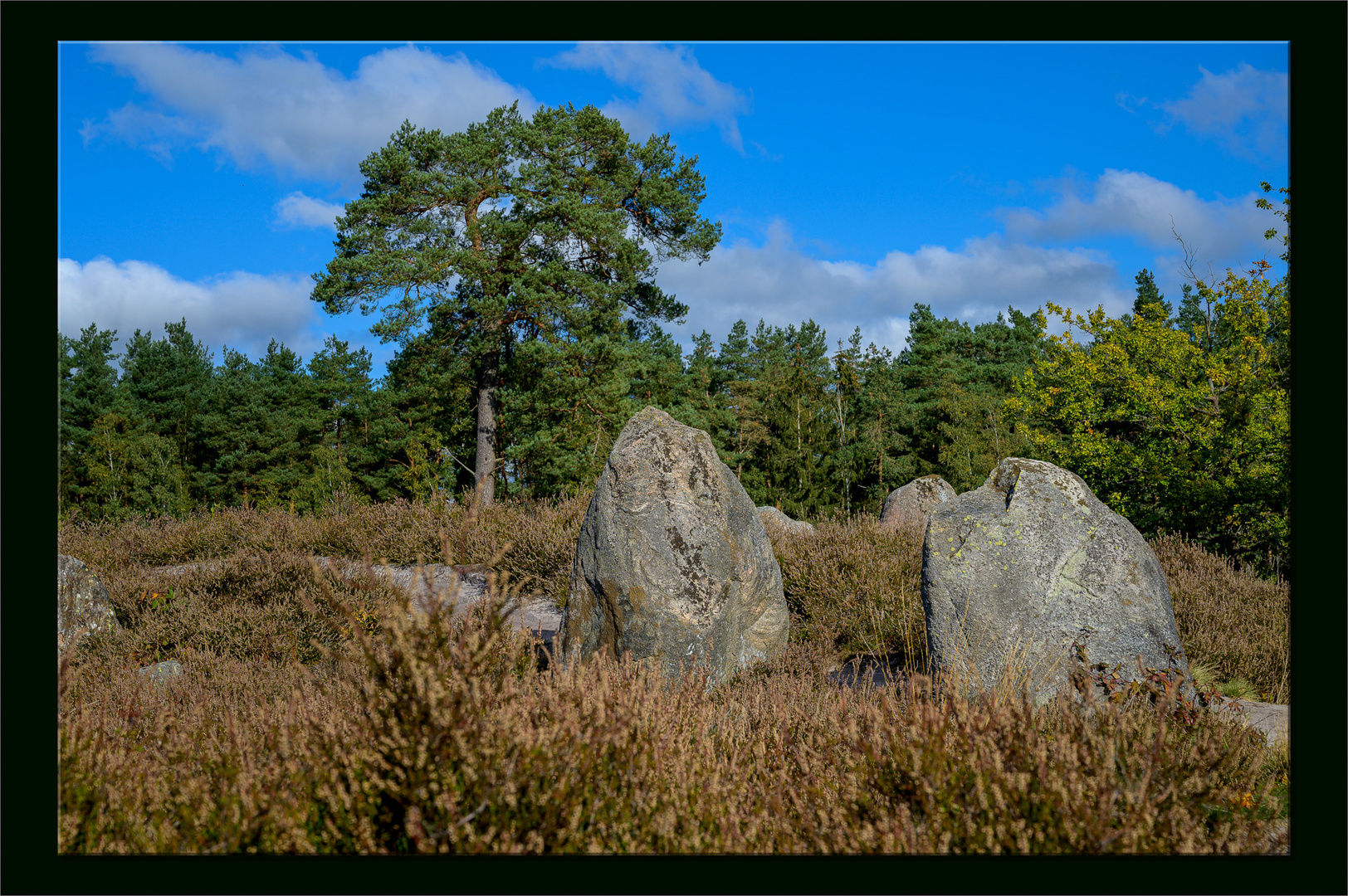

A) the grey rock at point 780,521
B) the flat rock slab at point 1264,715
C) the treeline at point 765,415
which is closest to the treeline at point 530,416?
the treeline at point 765,415

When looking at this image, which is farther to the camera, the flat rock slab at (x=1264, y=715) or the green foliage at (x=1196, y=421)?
the green foliage at (x=1196, y=421)

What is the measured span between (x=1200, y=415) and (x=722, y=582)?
8.42 m

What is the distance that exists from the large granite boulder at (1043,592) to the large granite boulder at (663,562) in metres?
1.26

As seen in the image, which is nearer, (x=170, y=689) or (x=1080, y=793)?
(x=1080, y=793)

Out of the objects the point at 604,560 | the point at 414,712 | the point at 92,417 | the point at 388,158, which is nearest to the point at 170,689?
the point at 604,560

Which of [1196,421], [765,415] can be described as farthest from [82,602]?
[765,415]

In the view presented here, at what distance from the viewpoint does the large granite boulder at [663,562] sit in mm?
4602

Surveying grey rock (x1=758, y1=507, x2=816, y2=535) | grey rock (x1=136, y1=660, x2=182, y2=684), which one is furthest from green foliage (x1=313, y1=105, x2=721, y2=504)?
grey rock (x1=136, y1=660, x2=182, y2=684)

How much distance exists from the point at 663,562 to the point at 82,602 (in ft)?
16.3

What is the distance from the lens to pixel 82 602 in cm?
611

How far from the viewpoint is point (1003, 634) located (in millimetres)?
4090

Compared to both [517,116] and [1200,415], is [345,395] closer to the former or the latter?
A: [517,116]

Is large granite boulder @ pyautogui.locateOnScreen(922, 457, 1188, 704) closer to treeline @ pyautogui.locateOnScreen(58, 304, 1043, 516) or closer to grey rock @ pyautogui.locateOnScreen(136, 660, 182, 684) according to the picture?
grey rock @ pyautogui.locateOnScreen(136, 660, 182, 684)
